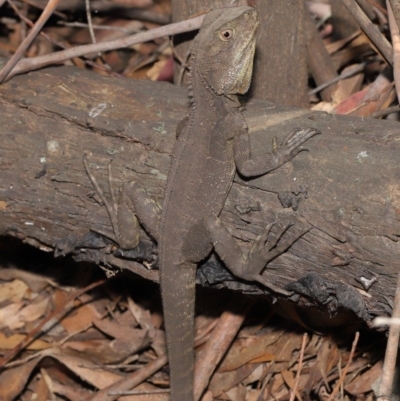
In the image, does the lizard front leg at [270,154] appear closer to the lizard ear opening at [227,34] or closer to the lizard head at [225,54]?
the lizard head at [225,54]

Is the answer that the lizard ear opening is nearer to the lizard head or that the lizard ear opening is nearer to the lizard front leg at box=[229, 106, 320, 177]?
the lizard head

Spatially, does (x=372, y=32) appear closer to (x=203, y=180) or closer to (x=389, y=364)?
(x=203, y=180)

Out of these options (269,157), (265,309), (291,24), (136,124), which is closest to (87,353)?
(265,309)

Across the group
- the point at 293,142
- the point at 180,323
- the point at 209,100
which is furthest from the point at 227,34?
the point at 180,323

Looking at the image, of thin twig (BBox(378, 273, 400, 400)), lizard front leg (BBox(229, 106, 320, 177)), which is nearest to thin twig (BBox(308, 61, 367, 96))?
lizard front leg (BBox(229, 106, 320, 177))

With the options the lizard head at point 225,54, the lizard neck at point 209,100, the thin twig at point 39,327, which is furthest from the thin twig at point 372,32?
the thin twig at point 39,327
